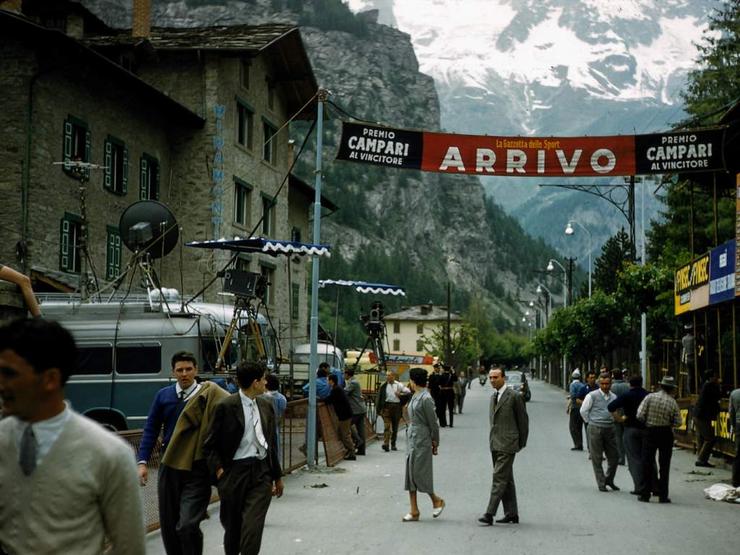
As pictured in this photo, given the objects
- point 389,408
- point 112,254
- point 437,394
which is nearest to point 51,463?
point 389,408

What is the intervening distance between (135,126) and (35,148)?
6.62 metres

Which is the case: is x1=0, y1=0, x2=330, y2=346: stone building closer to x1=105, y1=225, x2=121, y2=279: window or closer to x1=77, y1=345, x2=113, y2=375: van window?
x1=105, y1=225, x2=121, y2=279: window

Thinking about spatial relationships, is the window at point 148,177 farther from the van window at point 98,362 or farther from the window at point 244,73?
the van window at point 98,362

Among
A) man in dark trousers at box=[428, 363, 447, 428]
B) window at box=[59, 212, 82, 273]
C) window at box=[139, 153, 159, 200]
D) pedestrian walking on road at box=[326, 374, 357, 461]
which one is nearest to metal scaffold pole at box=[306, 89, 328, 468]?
pedestrian walking on road at box=[326, 374, 357, 461]

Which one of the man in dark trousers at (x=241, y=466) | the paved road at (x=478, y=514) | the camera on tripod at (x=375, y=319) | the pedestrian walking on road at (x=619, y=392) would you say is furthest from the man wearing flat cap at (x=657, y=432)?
the camera on tripod at (x=375, y=319)

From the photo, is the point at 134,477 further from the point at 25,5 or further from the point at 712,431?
the point at 25,5

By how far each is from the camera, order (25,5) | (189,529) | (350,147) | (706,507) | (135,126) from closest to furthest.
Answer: (189,529) → (706,507) → (350,147) → (135,126) → (25,5)

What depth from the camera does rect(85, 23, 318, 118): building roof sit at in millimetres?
36531

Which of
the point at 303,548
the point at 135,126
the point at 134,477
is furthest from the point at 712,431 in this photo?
the point at 135,126

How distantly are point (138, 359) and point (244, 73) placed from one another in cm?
2115

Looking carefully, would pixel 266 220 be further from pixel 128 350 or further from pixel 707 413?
pixel 707 413

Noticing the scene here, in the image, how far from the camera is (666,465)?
46.8 ft

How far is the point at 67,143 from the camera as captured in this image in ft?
93.6

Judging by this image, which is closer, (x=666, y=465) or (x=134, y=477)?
(x=134, y=477)
